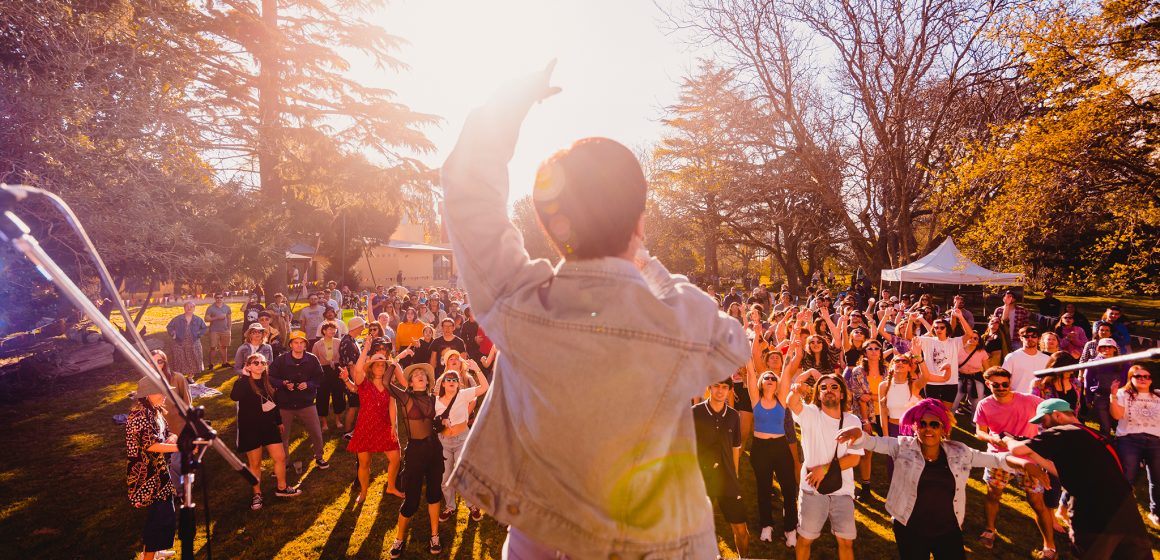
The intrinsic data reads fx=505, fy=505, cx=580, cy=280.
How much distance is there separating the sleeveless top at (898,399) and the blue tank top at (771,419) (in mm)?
2050

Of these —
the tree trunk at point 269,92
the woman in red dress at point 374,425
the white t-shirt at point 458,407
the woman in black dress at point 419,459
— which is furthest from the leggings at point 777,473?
the tree trunk at point 269,92

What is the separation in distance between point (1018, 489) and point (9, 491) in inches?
563

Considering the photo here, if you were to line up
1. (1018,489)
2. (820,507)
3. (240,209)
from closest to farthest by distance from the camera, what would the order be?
(820,507) < (1018,489) < (240,209)

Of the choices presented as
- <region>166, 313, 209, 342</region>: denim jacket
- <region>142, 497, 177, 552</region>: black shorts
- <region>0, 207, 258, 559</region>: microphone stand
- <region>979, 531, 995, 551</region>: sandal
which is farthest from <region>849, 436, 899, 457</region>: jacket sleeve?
<region>166, 313, 209, 342</region>: denim jacket

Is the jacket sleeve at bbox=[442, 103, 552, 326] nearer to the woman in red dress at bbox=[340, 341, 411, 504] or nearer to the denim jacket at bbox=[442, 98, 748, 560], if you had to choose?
the denim jacket at bbox=[442, 98, 748, 560]

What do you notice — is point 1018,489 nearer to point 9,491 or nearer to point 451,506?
point 451,506

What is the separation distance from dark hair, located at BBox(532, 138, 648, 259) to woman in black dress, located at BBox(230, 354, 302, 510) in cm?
729

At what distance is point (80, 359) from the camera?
13789 millimetres

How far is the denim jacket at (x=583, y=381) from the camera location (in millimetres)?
1110

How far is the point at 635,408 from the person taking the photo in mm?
1118

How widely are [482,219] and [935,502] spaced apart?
5.27 m

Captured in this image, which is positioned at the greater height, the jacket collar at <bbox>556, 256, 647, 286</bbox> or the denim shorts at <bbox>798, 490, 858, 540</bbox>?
the jacket collar at <bbox>556, 256, 647, 286</bbox>

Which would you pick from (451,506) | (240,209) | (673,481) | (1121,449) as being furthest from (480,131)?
(240,209)

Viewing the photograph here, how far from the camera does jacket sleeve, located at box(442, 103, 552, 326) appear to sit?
1.23 metres
